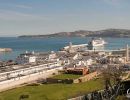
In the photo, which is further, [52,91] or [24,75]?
[24,75]

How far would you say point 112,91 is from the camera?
26.5 m

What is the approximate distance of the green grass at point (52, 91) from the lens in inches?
1126

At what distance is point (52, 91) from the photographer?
3089 centimetres

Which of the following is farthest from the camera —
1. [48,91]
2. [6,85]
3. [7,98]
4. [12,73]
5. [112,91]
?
[12,73]

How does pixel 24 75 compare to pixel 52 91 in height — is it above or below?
above

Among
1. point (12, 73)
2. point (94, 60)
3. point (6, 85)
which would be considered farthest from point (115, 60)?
point (6, 85)

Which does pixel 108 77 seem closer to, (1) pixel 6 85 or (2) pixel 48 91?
(2) pixel 48 91

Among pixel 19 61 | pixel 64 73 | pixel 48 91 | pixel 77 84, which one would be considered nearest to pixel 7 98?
pixel 48 91

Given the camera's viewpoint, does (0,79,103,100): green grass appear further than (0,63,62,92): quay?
No

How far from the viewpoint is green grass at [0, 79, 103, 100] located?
2859 centimetres

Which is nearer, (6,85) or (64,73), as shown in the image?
(6,85)

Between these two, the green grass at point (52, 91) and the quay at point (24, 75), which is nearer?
the green grass at point (52, 91)

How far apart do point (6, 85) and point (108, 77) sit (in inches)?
426

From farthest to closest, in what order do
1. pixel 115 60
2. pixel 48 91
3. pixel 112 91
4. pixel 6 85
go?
Result: pixel 115 60, pixel 6 85, pixel 48 91, pixel 112 91
